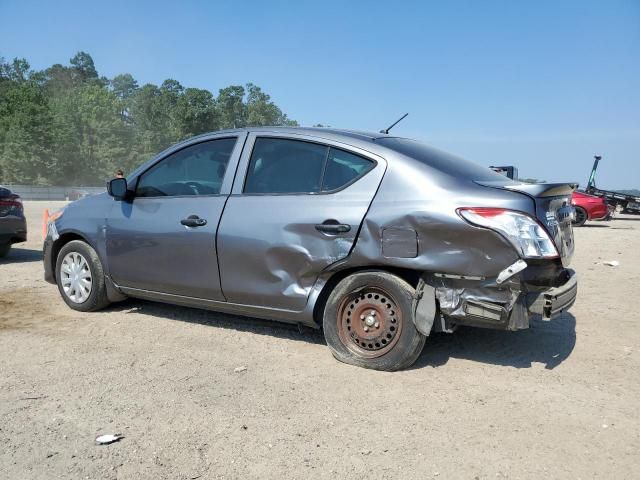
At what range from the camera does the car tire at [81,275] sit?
17.0ft

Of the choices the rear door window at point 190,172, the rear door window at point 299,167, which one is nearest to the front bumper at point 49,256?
the rear door window at point 190,172

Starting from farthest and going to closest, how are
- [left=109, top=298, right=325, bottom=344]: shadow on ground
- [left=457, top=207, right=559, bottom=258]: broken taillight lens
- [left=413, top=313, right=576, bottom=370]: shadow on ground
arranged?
1. [left=109, top=298, right=325, bottom=344]: shadow on ground
2. [left=413, top=313, right=576, bottom=370]: shadow on ground
3. [left=457, top=207, right=559, bottom=258]: broken taillight lens

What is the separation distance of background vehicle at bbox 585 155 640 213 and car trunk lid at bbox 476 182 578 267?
63.6 ft

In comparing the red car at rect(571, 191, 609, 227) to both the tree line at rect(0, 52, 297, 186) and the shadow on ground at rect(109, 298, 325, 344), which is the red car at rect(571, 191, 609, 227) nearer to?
the shadow on ground at rect(109, 298, 325, 344)

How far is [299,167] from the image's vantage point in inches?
164

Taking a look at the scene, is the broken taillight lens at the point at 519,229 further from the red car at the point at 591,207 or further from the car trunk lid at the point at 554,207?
the red car at the point at 591,207

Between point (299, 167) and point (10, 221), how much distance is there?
654 centimetres

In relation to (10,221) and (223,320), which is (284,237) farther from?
(10,221)

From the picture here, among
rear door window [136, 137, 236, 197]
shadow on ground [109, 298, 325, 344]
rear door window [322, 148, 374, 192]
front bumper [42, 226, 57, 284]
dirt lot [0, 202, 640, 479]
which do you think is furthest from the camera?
front bumper [42, 226, 57, 284]

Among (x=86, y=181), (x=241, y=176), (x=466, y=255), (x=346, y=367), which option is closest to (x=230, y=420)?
(x=346, y=367)

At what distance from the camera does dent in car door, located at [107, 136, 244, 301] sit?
4.41 meters

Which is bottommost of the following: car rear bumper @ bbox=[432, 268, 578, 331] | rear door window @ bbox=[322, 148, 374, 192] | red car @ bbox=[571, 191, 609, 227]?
car rear bumper @ bbox=[432, 268, 578, 331]

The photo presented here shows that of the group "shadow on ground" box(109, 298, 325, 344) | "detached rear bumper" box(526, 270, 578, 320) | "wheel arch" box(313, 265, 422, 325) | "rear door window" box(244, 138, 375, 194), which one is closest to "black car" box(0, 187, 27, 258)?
"shadow on ground" box(109, 298, 325, 344)

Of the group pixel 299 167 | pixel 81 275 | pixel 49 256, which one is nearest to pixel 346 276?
pixel 299 167
